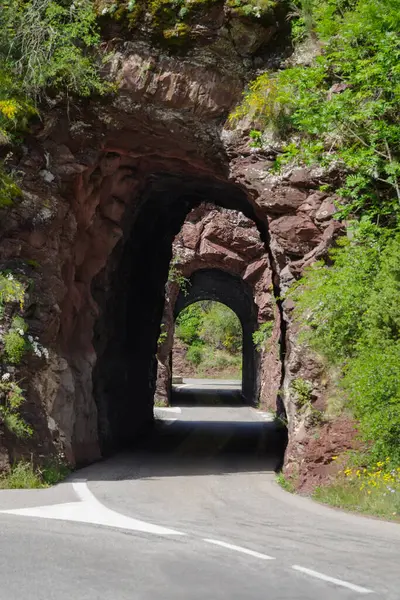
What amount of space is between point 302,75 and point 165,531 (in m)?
9.05

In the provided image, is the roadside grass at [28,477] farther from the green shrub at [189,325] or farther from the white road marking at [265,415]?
the green shrub at [189,325]

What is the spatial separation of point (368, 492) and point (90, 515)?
3900 millimetres

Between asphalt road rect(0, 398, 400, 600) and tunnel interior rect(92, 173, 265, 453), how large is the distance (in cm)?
502

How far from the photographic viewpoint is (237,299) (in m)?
48.2

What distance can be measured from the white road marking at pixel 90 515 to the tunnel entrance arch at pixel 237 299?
29.4 meters

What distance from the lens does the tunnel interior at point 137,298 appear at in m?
19.5

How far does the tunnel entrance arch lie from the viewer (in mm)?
42156

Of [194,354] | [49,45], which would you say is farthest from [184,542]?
[194,354]

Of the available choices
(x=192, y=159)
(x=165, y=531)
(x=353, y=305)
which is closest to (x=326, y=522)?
(x=165, y=531)

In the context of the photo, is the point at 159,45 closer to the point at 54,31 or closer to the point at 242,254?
the point at 54,31

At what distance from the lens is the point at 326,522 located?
30.9 feet

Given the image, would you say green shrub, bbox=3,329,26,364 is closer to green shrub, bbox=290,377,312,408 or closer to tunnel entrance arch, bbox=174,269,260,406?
green shrub, bbox=290,377,312,408

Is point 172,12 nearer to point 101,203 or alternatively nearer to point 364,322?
point 101,203

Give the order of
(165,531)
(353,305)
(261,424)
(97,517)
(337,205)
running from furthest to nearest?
(261,424)
(337,205)
(353,305)
(97,517)
(165,531)
